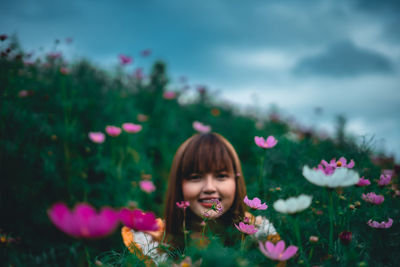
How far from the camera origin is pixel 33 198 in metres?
1.79

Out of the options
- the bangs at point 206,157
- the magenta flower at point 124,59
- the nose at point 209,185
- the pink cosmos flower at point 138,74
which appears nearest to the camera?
the nose at point 209,185

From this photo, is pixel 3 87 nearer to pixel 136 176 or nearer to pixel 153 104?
pixel 136 176

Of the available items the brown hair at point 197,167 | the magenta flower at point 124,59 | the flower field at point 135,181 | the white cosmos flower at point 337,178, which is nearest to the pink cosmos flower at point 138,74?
the flower field at point 135,181

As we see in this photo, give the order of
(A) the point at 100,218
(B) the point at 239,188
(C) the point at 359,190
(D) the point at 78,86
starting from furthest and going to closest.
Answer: (D) the point at 78,86 < (B) the point at 239,188 < (C) the point at 359,190 < (A) the point at 100,218

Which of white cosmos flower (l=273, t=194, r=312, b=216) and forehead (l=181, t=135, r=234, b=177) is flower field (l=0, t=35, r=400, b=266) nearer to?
white cosmos flower (l=273, t=194, r=312, b=216)

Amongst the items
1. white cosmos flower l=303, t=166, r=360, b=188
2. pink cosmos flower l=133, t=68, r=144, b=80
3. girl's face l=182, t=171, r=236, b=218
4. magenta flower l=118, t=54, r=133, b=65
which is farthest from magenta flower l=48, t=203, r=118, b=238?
pink cosmos flower l=133, t=68, r=144, b=80

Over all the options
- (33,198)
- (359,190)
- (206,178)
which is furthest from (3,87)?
(359,190)

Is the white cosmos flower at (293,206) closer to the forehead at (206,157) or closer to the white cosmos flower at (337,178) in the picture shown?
the white cosmos flower at (337,178)

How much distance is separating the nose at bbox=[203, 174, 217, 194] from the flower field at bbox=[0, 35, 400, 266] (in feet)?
0.72

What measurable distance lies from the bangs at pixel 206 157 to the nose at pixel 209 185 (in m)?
0.04

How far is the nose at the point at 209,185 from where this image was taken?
144 cm

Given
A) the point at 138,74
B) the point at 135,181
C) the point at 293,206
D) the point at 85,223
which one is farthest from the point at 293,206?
the point at 138,74

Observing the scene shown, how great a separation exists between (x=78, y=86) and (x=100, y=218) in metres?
2.56

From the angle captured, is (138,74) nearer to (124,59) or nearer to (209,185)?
(124,59)
